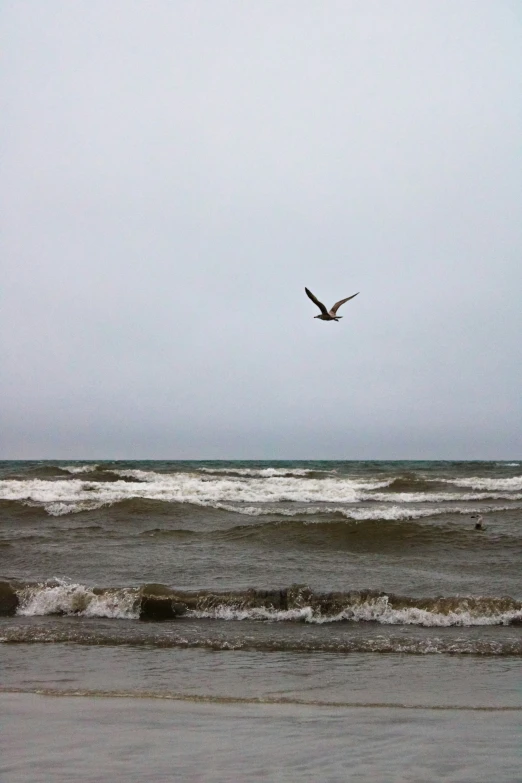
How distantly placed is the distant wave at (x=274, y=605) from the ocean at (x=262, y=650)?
1.0 inches

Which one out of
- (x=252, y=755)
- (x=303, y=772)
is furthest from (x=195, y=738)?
(x=303, y=772)

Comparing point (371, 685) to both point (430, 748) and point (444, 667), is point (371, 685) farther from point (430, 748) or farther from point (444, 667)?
point (430, 748)

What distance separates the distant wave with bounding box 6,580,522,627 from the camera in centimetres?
905

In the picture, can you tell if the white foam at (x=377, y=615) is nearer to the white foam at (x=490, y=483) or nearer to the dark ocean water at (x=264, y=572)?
the dark ocean water at (x=264, y=572)

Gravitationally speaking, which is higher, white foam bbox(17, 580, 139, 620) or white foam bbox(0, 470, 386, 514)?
white foam bbox(0, 470, 386, 514)

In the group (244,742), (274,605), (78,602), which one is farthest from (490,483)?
(244,742)

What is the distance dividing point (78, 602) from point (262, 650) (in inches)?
123

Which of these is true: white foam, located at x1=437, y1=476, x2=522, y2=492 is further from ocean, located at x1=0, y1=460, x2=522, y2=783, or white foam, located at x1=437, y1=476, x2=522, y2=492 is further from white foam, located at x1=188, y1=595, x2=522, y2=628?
white foam, located at x1=188, y1=595, x2=522, y2=628

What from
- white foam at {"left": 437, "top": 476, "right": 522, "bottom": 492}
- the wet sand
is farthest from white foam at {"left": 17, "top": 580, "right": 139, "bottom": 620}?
white foam at {"left": 437, "top": 476, "right": 522, "bottom": 492}

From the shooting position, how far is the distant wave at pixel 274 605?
9.05m

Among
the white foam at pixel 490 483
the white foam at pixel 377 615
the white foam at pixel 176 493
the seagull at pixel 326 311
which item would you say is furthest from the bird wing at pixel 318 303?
the white foam at pixel 490 483

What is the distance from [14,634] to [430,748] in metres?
5.23

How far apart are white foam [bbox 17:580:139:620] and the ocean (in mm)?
26

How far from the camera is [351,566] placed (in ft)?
41.0
